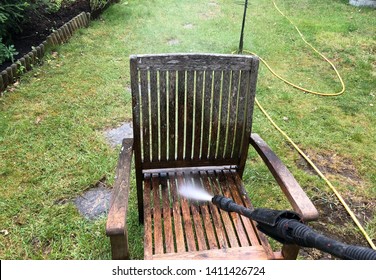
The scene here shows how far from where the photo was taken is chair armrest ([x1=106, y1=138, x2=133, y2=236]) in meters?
1.46

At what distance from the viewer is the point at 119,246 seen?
1.51 metres

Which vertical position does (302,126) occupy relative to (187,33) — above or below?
below

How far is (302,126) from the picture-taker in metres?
3.92

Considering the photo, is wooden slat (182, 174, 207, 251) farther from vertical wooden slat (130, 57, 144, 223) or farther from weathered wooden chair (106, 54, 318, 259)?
vertical wooden slat (130, 57, 144, 223)

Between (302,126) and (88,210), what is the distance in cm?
264

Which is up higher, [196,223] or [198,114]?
[198,114]

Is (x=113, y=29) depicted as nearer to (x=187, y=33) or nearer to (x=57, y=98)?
(x=187, y=33)

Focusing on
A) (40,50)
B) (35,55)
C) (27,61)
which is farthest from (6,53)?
(40,50)

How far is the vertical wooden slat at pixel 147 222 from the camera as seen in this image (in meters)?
1.78

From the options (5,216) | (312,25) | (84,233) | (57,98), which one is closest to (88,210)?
(84,233)

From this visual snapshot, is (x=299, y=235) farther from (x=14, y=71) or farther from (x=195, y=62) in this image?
(x=14, y=71)

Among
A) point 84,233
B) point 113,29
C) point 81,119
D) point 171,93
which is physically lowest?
point 84,233

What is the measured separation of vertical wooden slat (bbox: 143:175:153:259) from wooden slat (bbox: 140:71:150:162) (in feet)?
0.59

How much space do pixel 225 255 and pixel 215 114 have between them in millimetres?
887
